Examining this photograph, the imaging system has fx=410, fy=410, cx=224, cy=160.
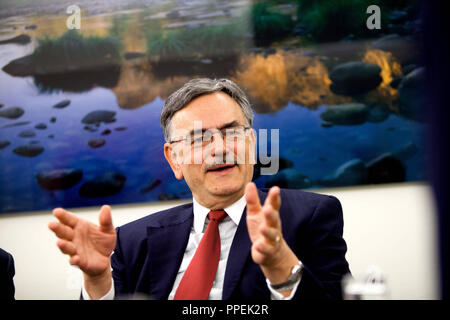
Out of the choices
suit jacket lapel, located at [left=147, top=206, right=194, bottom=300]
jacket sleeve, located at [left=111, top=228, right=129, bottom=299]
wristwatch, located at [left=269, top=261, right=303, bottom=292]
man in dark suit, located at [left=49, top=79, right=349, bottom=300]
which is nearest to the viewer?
wristwatch, located at [left=269, top=261, right=303, bottom=292]

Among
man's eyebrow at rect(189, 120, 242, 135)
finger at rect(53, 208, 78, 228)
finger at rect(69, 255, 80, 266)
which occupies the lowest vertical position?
finger at rect(69, 255, 80, 266)

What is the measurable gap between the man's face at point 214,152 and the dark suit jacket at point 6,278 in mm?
786

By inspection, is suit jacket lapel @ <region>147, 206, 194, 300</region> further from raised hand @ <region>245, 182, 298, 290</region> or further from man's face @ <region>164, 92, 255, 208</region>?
raised hand @ <region>245, 182, 298, 290</region>

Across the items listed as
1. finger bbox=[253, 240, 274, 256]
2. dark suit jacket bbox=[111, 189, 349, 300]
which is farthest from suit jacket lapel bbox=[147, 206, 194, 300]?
finger bbox=[253, 240, 274, 256]

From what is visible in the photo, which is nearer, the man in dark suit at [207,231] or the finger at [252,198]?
the finger at [252,198]

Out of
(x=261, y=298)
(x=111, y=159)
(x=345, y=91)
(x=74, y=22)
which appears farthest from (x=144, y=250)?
(x=74, y=22)

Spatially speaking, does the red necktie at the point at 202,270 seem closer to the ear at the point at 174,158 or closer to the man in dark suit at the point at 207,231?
the man in dark suit at the point at 207,231

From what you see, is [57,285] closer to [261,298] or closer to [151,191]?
[151,191]

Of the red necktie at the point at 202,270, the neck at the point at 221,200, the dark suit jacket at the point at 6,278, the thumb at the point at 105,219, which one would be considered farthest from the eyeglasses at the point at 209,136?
the dark suit jacket at the point at 6,278

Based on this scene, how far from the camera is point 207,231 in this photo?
1357 millimetres

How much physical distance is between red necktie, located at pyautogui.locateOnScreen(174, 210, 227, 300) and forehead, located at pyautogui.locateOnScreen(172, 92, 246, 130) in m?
0.36

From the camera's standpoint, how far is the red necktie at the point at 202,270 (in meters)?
1.25

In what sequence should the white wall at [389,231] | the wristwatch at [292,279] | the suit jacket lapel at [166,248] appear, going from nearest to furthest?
1. the wristwatch at [292,279]
2. the suit jacket lapel at [166,248]
3. the white wall at [389,231]

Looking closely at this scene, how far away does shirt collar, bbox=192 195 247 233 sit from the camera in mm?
1377
